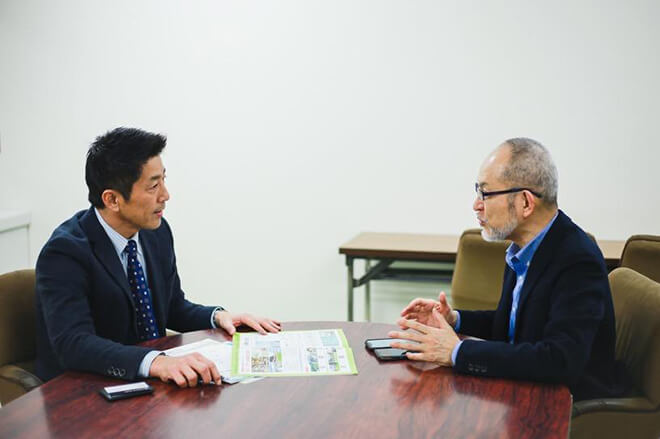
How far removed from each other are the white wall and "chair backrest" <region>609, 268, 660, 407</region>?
6.25 feet

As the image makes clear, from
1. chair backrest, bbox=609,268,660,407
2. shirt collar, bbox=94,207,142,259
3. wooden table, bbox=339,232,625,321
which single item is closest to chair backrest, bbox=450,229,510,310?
wooden table, bbox=339,232,625,321

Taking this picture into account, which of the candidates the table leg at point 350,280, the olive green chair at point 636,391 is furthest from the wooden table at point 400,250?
the olive green chair at point 636,391

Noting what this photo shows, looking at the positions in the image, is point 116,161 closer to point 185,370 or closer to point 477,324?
point 185,370

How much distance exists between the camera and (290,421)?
1454 mm

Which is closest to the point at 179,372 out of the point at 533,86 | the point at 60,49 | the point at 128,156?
the point at 128,156

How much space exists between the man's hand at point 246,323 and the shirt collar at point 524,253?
73 cm

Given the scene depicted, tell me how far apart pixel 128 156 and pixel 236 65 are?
239cm

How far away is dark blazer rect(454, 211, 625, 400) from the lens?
5.59 feet

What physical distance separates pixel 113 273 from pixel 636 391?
1539 mm

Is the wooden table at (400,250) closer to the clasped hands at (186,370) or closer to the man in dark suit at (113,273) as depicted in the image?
the man in dark suit at (113,273)

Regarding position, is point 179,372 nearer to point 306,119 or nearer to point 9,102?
point 306,119

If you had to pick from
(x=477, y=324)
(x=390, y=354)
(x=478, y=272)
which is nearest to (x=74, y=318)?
(x=390, y=354)

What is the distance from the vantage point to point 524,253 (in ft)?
6.68

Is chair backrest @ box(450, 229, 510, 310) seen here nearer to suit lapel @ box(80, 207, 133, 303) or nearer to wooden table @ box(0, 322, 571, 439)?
wooden table @ box(0, 322, 571, 439)
